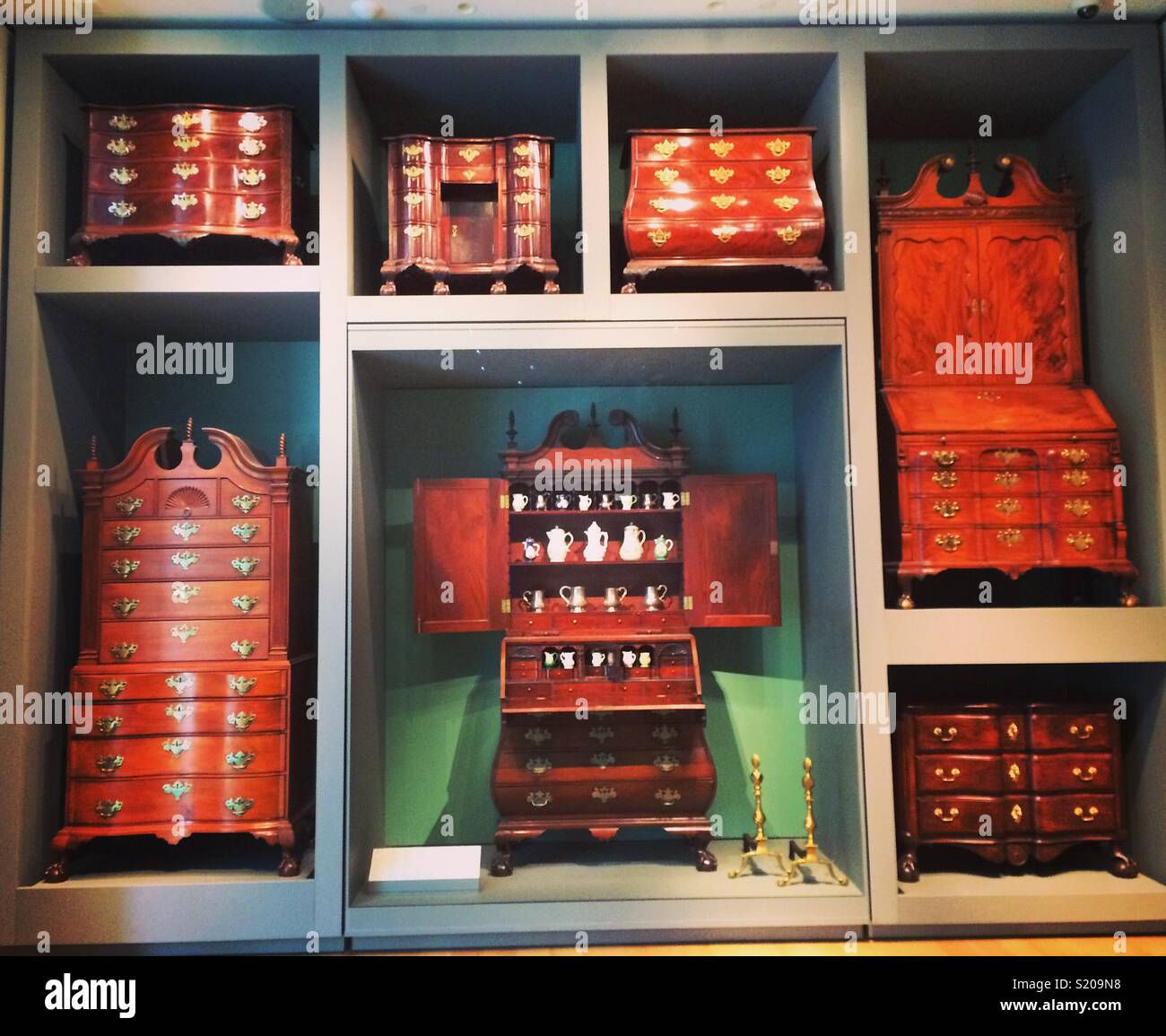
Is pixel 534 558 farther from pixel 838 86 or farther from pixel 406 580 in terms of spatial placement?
pixel 838 86

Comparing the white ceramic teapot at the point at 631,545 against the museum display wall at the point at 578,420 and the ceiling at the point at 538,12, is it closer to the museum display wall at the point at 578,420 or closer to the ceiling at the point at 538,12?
the museum display wall at the point at 578,420

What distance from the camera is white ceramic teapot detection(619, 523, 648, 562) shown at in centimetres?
368

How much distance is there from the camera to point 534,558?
3678mm

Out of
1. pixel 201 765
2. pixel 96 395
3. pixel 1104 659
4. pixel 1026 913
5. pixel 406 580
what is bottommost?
pixel 1026 913

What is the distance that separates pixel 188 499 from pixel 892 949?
3.23 meters

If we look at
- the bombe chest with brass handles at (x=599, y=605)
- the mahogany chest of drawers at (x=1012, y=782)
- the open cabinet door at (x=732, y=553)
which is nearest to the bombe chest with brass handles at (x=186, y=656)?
the bombe chest with brass handles at (x=599, y=605)

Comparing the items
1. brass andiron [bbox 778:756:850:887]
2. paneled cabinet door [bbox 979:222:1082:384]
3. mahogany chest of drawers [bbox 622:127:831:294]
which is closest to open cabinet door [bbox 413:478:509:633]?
mahogany chest of drawers [bbox 622:127:831:294]

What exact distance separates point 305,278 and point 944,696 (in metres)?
3.31

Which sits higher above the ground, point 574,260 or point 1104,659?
point 574,260

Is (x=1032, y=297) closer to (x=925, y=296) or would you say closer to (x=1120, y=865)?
(x=925, y=296)

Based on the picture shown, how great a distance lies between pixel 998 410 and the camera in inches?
131

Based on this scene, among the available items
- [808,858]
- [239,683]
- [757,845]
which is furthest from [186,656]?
[808,858]

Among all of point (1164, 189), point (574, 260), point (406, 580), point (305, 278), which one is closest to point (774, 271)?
point (574, 260)

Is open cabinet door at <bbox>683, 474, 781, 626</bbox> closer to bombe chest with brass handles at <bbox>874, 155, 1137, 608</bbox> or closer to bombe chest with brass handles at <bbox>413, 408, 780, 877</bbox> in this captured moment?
bombe chest with brass handles at <bbox>413, 408, 780, 877</bbox>
